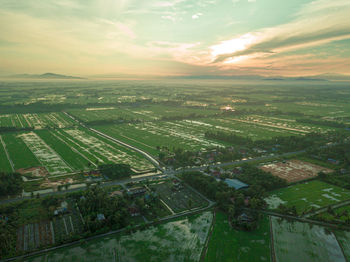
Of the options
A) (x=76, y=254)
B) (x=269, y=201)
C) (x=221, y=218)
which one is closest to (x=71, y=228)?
(x=76, y=254)

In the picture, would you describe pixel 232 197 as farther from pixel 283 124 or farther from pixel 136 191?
pixel 283 124

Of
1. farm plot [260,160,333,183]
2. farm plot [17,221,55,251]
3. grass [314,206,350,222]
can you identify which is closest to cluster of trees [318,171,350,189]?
farm plot [260,160,333,183]

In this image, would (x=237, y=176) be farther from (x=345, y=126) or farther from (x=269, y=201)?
(x=345, y=126)

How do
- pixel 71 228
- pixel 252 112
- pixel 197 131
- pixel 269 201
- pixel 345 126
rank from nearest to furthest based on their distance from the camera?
pixel 71 228 → pixel 269 201 → pixel 197 131 → pixel 345 126 → pixel 252 112

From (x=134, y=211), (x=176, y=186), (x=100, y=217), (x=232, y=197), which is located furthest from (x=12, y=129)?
(x=232, y=197)

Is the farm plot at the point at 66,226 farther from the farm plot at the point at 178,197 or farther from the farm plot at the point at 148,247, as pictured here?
the farm plot at the point at 178,197

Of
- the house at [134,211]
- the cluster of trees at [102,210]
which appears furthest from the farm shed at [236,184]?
the cluster of trees at [102,210]
